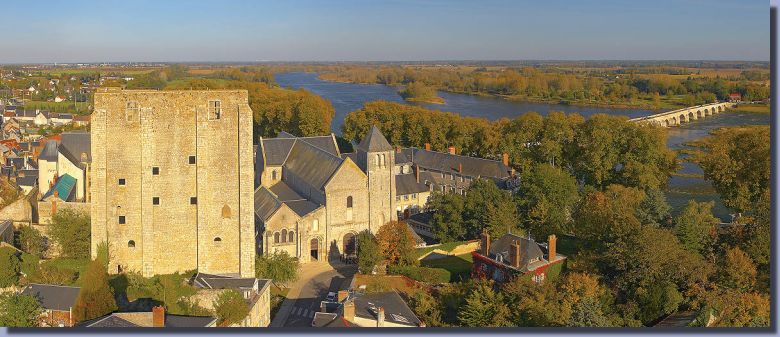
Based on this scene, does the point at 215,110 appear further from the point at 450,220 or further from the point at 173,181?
the point at 450,220

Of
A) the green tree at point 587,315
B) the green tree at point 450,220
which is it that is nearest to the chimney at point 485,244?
the green tree at point 450,220

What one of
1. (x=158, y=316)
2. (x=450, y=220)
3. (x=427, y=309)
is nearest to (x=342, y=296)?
(x=427, y=309)

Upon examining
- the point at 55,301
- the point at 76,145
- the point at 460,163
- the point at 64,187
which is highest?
the point at 76,145

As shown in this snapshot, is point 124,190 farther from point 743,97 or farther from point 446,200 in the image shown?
point 743,97

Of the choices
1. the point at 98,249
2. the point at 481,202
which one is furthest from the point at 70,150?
the point at 481,202

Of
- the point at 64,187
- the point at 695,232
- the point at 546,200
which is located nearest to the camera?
the point at 695,232

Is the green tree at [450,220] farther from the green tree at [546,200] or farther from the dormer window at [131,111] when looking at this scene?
the dormer window at [131,111]
